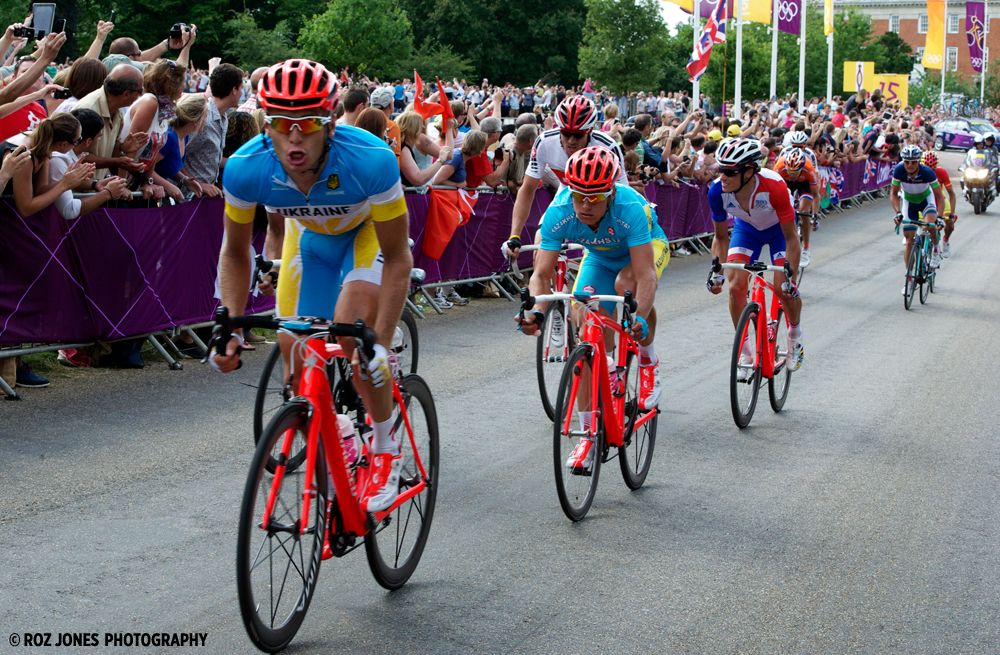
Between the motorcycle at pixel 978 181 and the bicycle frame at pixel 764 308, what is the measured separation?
82.8 feet

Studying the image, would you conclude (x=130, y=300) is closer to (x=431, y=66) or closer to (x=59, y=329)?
(x=59, y=329)

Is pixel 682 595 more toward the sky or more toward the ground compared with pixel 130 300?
more toward the ground

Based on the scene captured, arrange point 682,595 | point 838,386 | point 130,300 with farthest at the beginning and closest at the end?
point 838,386, point 130,300, point 682,595

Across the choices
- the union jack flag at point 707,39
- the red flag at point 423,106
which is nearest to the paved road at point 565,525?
the red flag at point 423,106

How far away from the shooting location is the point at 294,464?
480 cm

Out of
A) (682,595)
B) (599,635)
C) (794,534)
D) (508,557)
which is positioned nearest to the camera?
(599,635)

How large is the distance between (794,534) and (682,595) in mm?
1261

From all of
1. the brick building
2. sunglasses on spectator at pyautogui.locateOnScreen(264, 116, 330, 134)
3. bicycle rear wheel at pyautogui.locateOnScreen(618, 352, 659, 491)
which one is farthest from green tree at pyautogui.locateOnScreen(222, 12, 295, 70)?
the brick building

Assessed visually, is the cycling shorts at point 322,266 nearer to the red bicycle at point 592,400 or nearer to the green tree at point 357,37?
the red bicycle at point 592,400

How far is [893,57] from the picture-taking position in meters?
130

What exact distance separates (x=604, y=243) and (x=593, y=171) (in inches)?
28.1

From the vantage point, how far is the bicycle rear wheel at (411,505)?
5.67m

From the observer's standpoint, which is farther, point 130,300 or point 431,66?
point 431,66

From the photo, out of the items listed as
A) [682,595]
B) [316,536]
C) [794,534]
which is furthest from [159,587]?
[794,534]
